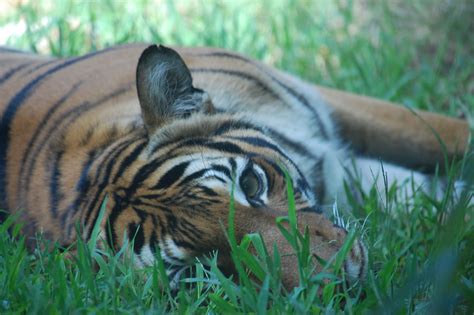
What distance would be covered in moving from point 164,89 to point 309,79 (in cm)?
204

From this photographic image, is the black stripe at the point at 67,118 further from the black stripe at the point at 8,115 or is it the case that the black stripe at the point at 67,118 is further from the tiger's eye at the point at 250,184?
the tiger's eye at the point at 250,184

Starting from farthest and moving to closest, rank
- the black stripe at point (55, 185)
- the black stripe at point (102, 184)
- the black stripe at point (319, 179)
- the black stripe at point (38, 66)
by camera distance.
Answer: the black stripe at point (38, 66), the black stripe at point (319, 179), the black stripe at point (55, 185), the black stripe at point (102, 184)

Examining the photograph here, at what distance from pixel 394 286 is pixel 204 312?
0.53 meters

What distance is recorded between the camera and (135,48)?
11.3 ft

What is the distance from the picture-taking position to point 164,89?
265 cm

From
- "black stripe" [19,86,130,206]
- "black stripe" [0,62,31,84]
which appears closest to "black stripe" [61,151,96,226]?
"black stripe" [19,86,130,206]

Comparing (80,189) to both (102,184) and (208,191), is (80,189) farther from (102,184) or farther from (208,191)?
(208,191)

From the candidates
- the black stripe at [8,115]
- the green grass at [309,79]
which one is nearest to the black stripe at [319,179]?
the green grass at [309,79]

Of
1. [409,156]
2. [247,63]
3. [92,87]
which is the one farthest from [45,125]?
[409,156]

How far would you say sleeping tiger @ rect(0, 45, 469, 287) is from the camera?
7.66ft

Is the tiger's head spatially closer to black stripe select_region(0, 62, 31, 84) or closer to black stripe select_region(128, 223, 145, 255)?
black stripe select_region(128, 223, 145, 255)

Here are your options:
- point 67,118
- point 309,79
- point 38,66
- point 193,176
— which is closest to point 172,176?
point 193,176

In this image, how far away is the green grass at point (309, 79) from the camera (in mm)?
2146

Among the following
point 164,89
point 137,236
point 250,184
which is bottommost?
point 137,236
